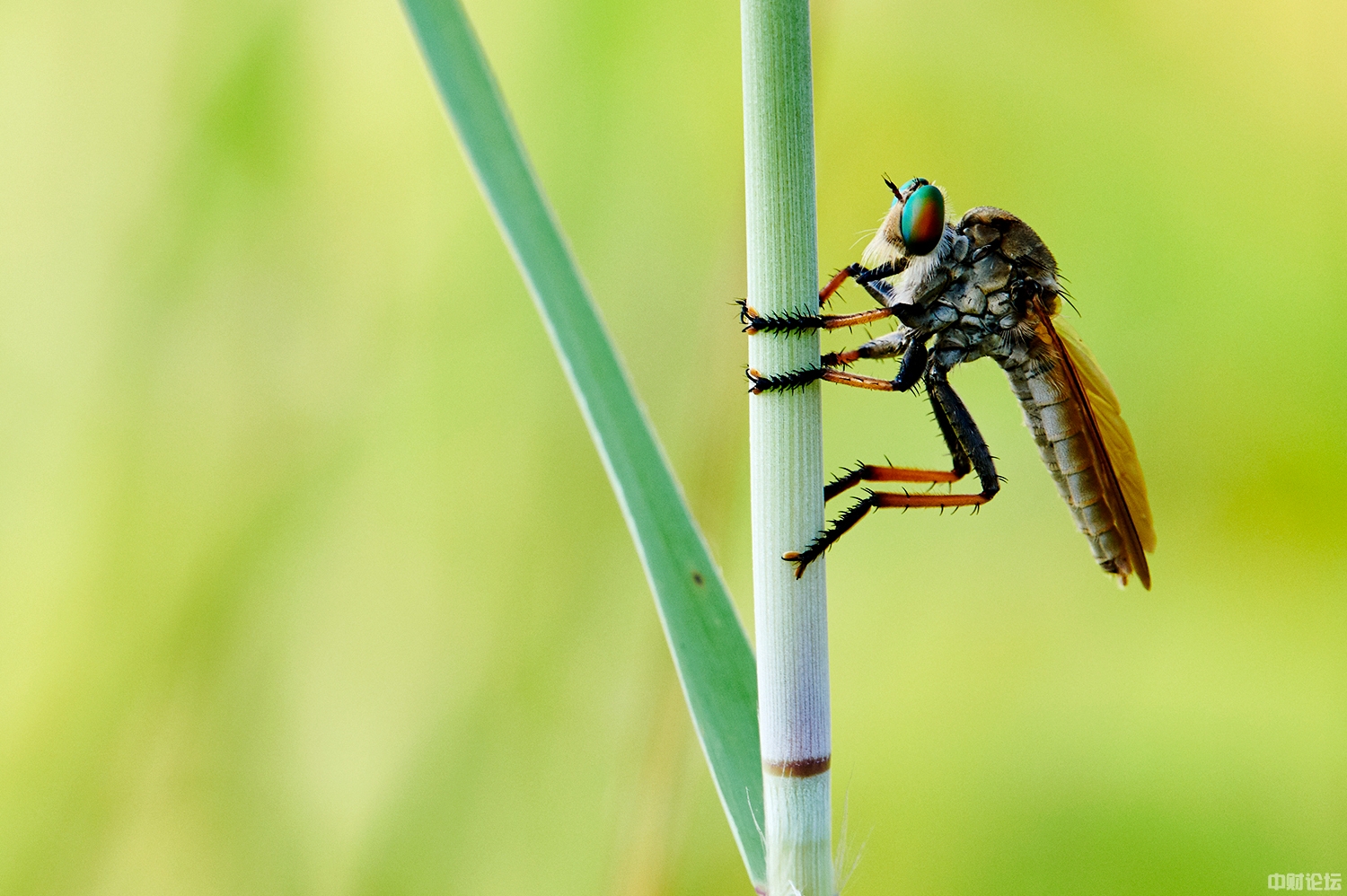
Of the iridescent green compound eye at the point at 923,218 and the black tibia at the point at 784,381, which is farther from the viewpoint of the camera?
the iridescent green compound eye at the point at 923,218

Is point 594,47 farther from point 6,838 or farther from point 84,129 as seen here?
point 6,838

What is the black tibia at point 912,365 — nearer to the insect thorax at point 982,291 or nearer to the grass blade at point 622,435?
the insect thorax at point 982,291

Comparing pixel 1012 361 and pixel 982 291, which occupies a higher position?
pixel 982 291

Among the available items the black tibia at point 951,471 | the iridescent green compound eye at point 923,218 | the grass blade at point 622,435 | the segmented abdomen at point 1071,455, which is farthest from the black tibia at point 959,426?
the grass blade at point 622,435

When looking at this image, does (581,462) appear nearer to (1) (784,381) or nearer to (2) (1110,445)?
(2) (1110,445)

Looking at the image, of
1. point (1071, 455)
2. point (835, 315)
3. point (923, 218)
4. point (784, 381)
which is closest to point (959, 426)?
point (1071, 455)

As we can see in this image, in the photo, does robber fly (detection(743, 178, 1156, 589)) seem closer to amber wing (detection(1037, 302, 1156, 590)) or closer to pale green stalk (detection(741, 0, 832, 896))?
amber wing (detection(1037, 302, 1156, 590))

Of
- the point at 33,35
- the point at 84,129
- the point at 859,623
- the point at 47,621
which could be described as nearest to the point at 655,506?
the point at 859,623

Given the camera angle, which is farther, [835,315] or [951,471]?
[951,471]
